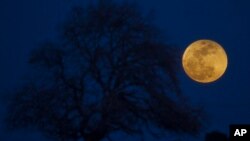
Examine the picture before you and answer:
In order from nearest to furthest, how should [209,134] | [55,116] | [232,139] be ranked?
[232,139] → [55,116] → [209,134]

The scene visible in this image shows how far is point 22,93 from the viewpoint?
98.8 feet

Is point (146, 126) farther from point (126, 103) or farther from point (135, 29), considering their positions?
point (135, 29)

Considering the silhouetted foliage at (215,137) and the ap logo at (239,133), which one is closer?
the ap logo at (239,133)

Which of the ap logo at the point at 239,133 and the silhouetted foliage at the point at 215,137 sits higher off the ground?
the silhouetted foliage at the point at 215,137

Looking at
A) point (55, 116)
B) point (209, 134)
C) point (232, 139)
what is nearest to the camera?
point (232, 139)

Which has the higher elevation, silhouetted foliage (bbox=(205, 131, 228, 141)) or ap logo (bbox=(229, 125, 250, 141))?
silhouetted foliage (bbox=(205, 131, 228, 141))

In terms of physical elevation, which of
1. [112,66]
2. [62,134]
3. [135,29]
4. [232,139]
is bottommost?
[232,139]

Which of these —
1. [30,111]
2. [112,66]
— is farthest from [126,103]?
[30,111]

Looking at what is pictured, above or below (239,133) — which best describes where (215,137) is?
above

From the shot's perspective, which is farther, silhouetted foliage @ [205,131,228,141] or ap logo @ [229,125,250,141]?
silhouetted foliage @ [205,131,228,141]

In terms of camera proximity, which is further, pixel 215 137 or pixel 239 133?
pixel 215 137

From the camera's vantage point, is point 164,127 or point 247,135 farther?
point 164,127

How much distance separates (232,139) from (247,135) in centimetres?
46

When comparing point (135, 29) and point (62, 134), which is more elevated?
point (135, 29)
